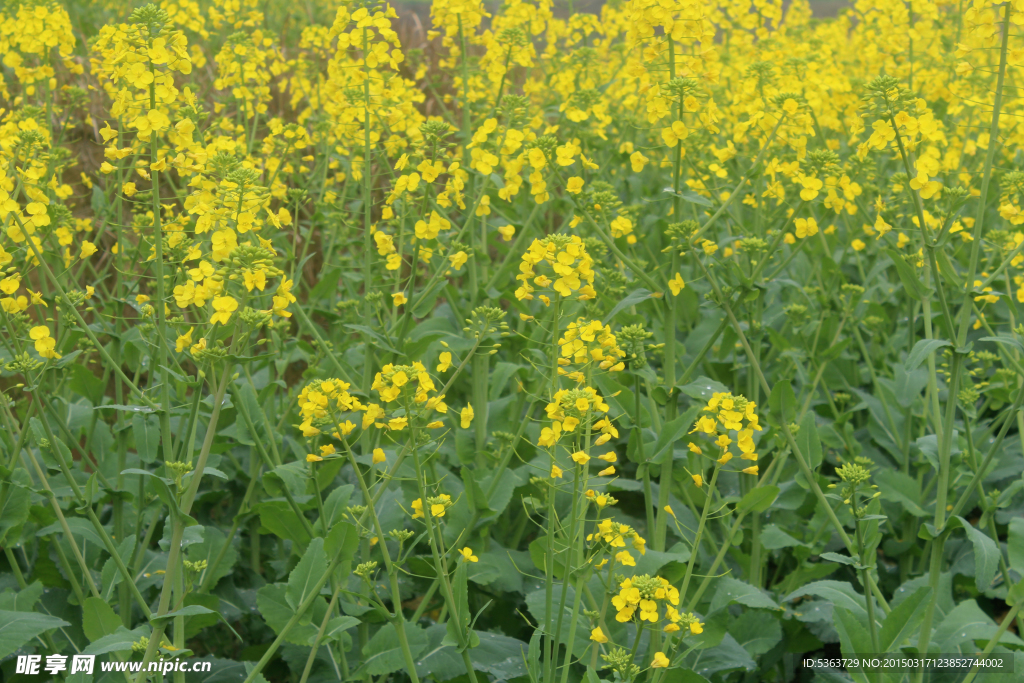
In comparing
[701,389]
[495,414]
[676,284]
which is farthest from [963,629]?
[495,414]

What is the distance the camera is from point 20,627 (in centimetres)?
276

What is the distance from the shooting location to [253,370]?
4.42 meters

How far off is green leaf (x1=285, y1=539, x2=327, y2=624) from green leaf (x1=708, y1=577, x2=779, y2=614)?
1466 millimetres

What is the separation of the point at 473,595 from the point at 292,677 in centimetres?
84

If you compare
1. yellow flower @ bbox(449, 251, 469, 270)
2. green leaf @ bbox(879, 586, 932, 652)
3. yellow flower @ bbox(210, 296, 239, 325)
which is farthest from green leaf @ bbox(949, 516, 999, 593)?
yellow flower @ bbox(210, 296, 239, 325)

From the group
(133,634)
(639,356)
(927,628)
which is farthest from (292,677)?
(927,628)

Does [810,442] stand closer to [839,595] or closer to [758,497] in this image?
[758,497]

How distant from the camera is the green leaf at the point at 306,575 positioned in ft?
9.35

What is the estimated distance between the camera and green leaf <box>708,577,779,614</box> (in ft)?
10.0

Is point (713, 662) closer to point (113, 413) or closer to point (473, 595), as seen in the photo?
point (473, 595)

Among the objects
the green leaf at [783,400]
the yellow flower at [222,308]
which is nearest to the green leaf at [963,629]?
the green leaf at [783,400]

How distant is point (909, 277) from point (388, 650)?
237 centimetres

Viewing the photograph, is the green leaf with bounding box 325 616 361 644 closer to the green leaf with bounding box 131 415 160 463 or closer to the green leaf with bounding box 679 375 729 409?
the green leaf with bounding box 131 415 160 463

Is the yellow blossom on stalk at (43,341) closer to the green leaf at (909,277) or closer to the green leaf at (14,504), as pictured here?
the green leaf at (14,504)
